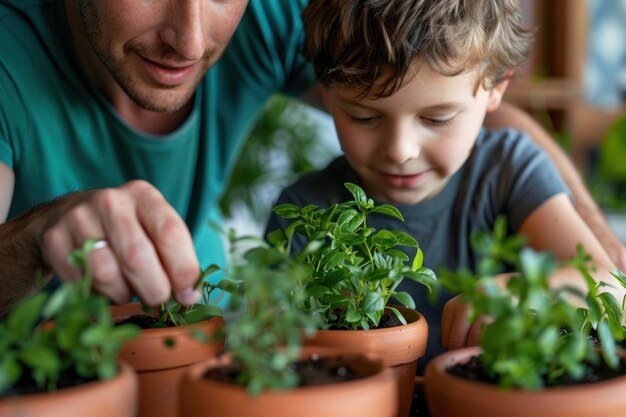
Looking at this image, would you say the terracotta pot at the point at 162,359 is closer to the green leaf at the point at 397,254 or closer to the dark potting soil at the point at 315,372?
the dark potting soil at the point at 315,372

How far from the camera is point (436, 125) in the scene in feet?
3.59

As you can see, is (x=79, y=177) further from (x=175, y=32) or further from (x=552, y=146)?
(x=552, y=146)

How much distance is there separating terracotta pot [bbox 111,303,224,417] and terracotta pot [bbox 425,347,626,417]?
232 millimetres

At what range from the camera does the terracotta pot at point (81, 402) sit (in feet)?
1.64

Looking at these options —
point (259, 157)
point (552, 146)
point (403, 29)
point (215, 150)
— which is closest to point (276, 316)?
point (403, 29)

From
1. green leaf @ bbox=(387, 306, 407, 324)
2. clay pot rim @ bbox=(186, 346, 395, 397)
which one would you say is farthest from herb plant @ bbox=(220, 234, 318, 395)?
green leaf @ bbox=(387, 306, 407, 324)

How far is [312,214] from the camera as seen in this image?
0.82 m

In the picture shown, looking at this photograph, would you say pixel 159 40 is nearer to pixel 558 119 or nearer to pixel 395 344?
pixel 395 344

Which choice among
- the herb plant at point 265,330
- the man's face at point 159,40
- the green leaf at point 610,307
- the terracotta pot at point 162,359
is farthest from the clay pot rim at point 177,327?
the man's face at point 159,40

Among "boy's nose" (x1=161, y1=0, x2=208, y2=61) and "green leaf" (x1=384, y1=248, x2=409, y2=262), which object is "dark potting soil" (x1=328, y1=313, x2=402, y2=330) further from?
"boy's nose" (x1=161, y1=0, x2=208, y2=61)

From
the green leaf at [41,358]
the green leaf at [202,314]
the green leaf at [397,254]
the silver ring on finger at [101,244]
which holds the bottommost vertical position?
the green leaf at [202,314]

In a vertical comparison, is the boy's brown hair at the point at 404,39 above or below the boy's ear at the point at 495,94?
above

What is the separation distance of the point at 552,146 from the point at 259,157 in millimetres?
1405

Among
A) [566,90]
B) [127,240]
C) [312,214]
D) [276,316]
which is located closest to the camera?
[276,316]
